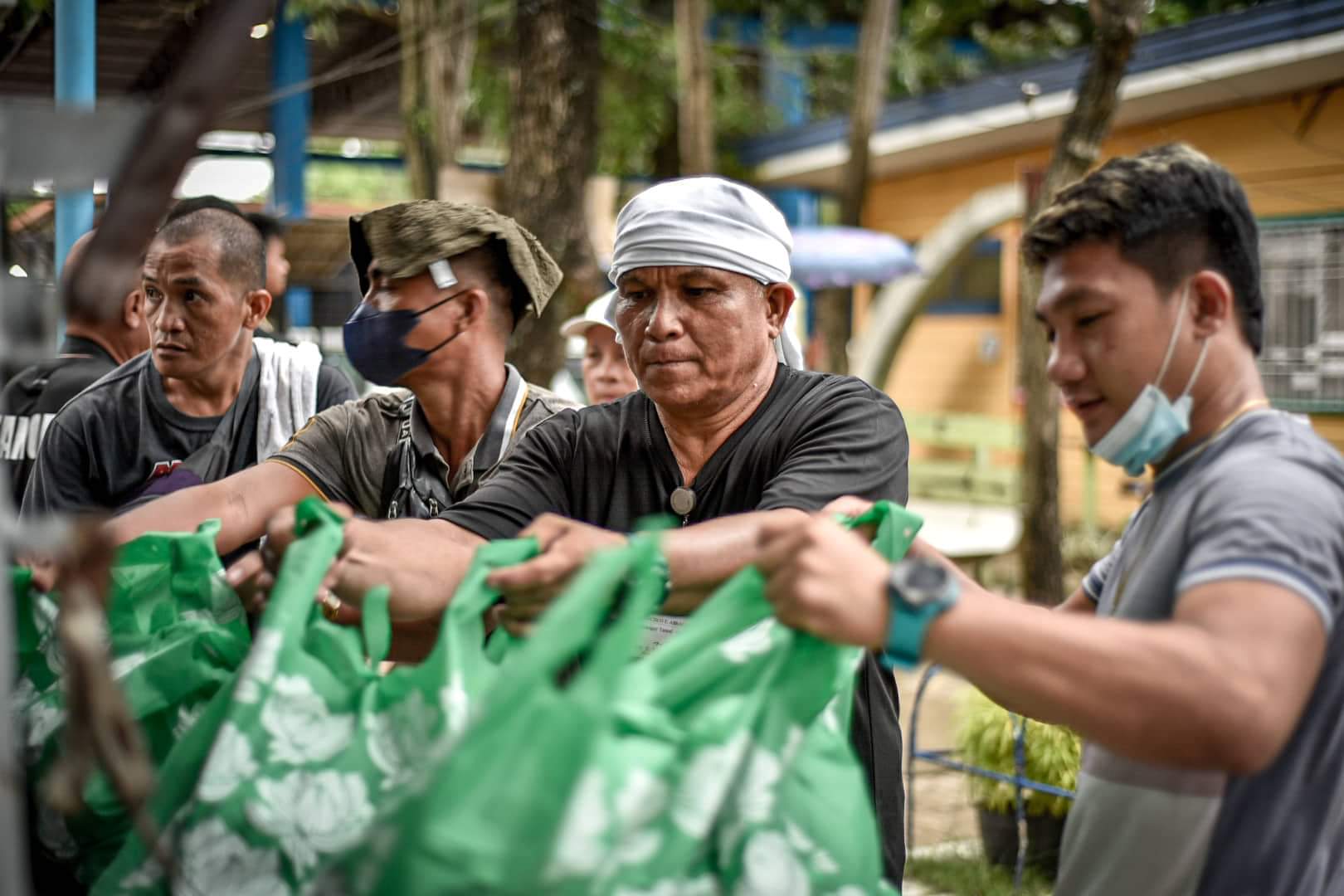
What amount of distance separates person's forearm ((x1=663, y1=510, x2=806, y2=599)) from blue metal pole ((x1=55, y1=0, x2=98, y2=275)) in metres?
3.57

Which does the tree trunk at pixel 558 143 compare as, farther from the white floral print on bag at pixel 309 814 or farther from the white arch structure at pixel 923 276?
the white arch structure at pixel 923 276

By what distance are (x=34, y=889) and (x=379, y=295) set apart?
1.37m

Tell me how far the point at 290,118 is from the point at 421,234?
929cm

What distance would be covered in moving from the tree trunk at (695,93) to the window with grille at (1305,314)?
4722 mm

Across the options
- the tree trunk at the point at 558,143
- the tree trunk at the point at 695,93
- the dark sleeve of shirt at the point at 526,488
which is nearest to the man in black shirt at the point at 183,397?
the dark sleeve of shirt at the point at 526,488

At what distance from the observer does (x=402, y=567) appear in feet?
6.55

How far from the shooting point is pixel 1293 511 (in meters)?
1.57

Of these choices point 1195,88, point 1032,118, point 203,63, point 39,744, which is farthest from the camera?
point 1032,118

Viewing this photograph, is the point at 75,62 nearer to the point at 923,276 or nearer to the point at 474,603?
the point at 474,603

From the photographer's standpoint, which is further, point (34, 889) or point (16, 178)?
point (34, 889)

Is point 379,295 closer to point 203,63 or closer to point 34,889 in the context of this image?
point 34,889

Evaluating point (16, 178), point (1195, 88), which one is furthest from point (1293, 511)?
point (1195, 88)

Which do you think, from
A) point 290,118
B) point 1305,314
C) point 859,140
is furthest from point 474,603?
point 1305,314

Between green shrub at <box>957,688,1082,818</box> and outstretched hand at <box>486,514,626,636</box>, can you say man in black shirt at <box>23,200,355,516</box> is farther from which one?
green shrub at <box>957,688,1082,818</box>
